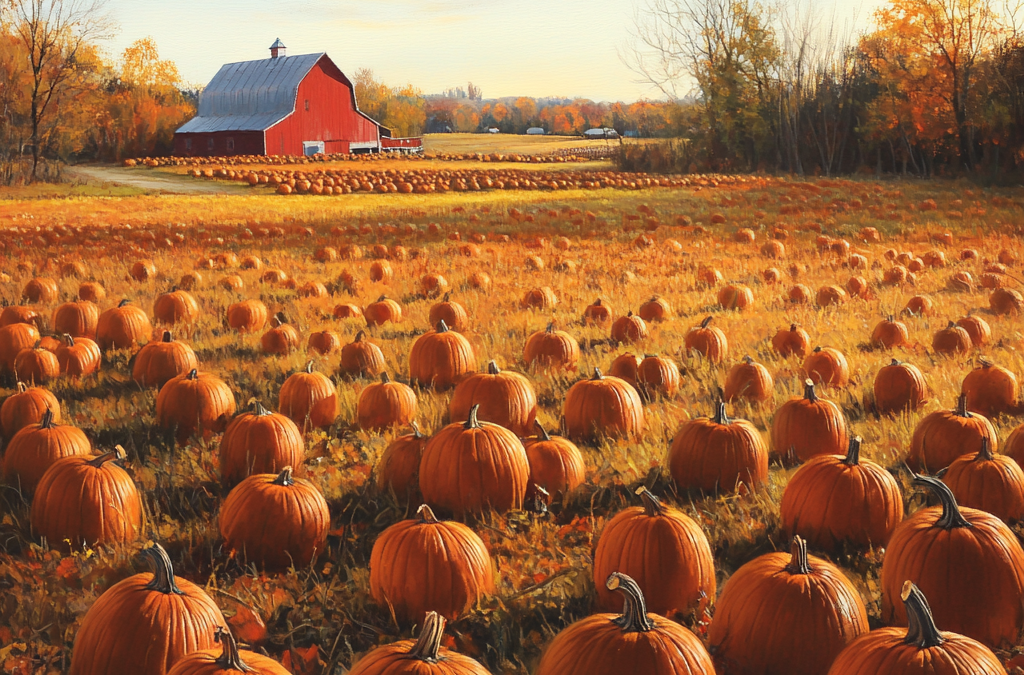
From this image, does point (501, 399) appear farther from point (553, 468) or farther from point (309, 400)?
point (309, 400)

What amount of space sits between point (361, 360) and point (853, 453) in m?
3.23

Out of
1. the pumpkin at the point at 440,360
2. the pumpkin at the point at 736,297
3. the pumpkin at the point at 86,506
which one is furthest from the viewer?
the pumpkin at the point at 736,297

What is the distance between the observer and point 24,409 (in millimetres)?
4266

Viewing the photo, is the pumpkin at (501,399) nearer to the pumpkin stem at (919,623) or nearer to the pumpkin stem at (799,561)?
the pumpkin stem at (799,561)

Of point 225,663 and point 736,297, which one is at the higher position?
point 736,297

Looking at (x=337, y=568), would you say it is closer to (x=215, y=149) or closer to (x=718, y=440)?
(x=718, y=440)

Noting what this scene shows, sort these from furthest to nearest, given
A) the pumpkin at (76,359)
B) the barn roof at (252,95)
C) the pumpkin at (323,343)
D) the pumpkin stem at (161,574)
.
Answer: the barn roof at (252,95) < the pumpkin at (323,343) < the pumpkin at (76,359) < the pumpkin stem at (161,574)

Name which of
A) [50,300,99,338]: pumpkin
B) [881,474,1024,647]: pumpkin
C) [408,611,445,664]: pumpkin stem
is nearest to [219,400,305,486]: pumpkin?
[408,611,445,664]: pumpkin stem

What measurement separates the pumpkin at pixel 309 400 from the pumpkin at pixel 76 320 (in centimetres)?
278

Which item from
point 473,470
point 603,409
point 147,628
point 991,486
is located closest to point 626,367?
point 603,409

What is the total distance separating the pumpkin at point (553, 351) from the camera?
536 centimetres

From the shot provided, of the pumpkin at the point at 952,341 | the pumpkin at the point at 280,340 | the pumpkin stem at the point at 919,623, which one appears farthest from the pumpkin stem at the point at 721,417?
the pumpkin at the point at 280,340

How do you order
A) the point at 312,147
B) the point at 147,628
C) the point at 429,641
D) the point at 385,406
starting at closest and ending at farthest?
the point at 429,641 < the point at 147,628 < the point at 385,406 < the point at 312,147

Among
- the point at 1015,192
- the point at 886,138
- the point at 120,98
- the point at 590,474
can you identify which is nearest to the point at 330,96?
the point at 120,98
